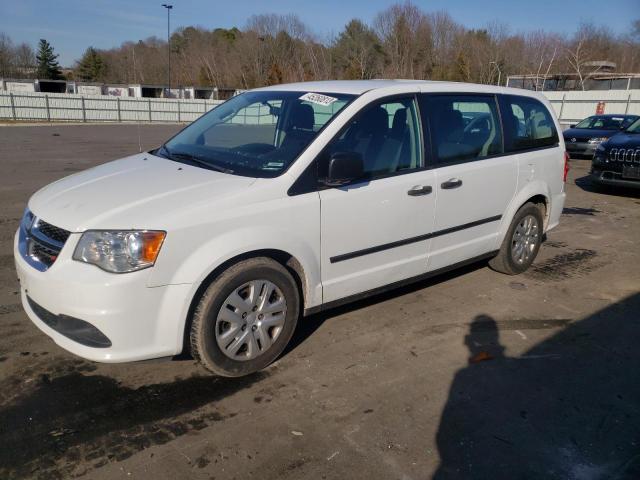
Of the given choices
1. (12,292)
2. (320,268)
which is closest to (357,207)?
(320,268)

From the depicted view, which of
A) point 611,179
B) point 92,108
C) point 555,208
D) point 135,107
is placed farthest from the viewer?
point 135,107

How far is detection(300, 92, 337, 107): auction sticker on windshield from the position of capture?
3927 millimetres

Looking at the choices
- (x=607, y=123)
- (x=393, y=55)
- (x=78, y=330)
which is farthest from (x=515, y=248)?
(x=393, y=55)

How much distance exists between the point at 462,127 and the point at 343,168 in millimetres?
1616

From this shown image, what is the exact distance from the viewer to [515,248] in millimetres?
5387

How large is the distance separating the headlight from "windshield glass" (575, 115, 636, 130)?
677 inches

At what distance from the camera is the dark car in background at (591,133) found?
15805mm

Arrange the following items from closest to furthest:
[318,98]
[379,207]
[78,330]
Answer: [78,330], [379,207], [318,98]

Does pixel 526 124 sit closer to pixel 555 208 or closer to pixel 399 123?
pixel 555 208

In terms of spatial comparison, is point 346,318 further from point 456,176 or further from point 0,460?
point 0,460

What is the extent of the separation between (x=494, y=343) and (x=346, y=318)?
1152 millimetres

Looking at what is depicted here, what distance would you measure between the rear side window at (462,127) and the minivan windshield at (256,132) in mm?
811

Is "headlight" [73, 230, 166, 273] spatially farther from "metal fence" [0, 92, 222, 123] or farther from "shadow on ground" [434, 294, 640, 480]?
"metal fence" [0, 92, 222, 123]

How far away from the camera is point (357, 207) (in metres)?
3.68
